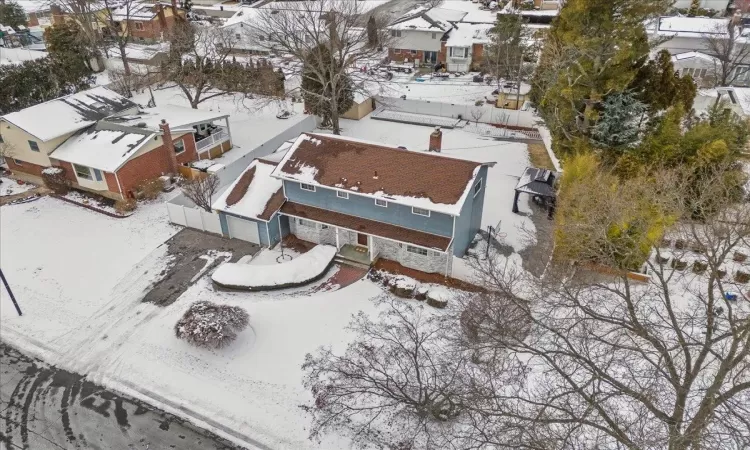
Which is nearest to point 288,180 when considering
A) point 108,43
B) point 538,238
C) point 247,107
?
point 538,238

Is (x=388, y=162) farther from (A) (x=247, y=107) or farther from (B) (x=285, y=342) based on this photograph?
(A) (x=247, y=107)

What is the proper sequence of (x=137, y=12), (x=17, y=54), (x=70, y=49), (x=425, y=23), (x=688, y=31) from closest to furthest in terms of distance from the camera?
(x=70, y=49)
(x=688, y=31)
(x=425, y=23)
(x=17, y=54)
(x=137, y=12)

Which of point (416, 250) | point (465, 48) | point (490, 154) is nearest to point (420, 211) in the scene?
point (416, 250)

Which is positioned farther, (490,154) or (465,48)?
(465,48)

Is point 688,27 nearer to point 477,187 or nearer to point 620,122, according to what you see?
point 620,122

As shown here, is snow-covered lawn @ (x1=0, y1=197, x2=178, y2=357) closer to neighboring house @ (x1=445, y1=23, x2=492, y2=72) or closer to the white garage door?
the white garage door

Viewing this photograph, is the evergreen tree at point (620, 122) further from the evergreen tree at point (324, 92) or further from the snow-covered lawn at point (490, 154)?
the evergreen tree at point (324, 92)
